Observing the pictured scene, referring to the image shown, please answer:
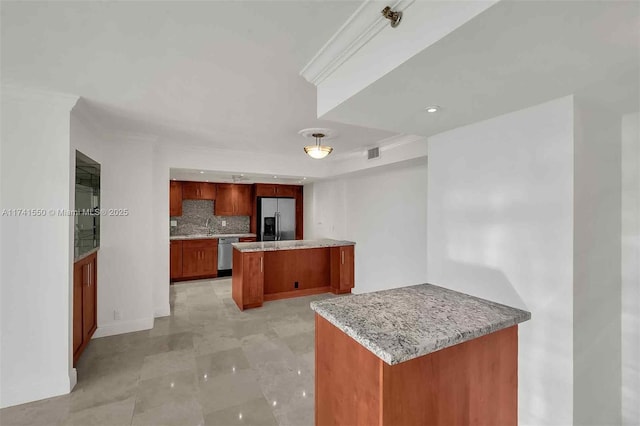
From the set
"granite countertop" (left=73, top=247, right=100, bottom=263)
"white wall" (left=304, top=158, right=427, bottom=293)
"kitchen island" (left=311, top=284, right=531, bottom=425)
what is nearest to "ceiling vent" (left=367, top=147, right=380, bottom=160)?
"white wall" (left=304, top=158, right=427, bottom=293)

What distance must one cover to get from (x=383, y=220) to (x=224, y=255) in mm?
3700

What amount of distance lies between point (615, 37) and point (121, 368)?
3.88m

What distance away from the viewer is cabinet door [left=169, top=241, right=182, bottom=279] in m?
5.87

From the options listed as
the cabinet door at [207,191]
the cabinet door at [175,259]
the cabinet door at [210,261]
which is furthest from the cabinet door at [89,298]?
the cabinet door at [207,191]

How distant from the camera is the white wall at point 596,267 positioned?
4.82 ft

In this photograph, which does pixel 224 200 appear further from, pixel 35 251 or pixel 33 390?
pixel 33 390

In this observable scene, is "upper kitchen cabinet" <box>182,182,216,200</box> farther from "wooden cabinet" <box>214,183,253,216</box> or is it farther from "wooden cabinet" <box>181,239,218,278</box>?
"wooden cabinet" <box>181,239,218,278</box>

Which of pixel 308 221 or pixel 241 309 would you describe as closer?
pixel 241 309

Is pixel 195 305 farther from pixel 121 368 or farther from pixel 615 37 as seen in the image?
pixel 615 37

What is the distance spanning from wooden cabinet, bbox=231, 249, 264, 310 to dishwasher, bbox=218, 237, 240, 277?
205cm

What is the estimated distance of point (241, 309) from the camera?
4.30m

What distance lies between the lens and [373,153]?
4.12 m

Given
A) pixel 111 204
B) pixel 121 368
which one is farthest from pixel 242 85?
pixel 121 368

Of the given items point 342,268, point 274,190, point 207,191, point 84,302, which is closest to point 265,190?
point 274,190
